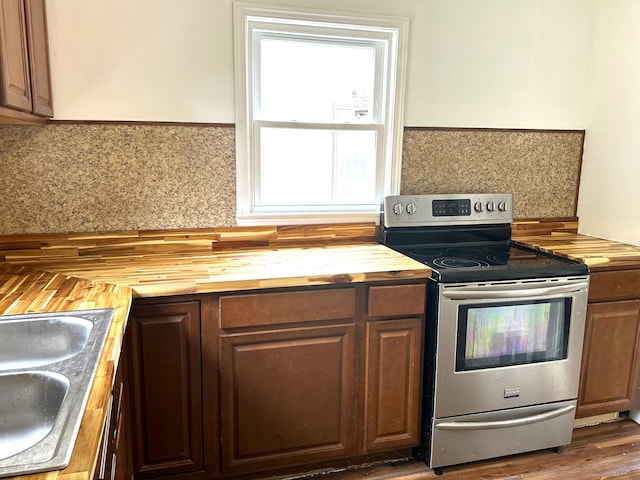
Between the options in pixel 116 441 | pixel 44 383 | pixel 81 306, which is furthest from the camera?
pixel 81 306

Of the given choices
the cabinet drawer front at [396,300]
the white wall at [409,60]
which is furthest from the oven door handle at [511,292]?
the white wall at [409,60]

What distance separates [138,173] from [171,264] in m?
0.47

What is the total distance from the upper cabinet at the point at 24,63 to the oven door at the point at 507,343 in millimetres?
1646

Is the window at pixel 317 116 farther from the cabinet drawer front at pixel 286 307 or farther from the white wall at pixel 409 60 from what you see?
the cabinet drawer front at pixel 286 307

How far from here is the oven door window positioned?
2.11m

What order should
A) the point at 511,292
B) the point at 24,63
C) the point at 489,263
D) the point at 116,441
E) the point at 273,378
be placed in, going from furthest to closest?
the point at 489,263 < the point at 511,292 < the point at 273,378 < the point at 24,63 < the point at 116,441

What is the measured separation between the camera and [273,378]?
1.99 meters

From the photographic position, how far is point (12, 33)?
161 cm

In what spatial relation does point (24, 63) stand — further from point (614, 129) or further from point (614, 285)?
point (614, 129)

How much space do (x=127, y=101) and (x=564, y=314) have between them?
2.13 metres

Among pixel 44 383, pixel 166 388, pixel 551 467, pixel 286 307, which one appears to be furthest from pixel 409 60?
pixel 44 383

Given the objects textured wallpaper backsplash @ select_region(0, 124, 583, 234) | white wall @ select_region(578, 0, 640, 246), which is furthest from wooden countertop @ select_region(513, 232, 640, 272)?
textured wallpaper backsplash @ select_region(0, 124, 583, 234)

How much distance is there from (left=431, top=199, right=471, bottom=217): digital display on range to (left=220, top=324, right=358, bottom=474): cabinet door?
851 mm

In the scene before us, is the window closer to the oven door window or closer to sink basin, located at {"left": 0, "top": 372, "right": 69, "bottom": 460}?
the oven door window
